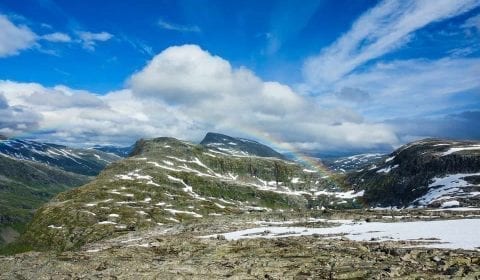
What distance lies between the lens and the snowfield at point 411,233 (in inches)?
2018

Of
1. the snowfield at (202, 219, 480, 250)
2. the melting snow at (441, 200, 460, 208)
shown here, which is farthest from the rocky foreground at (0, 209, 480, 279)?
the melting snow at (441, 200, 460, 208)

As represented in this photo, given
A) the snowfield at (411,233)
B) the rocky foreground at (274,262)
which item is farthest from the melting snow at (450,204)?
the rocky foreground at (274,262)

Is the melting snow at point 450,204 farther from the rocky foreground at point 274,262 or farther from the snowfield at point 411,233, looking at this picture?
the rocky foreground at point 274,262

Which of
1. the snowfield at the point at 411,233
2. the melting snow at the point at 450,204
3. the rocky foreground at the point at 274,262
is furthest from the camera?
the melting snow at the point at 450,204

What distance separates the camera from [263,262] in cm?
5038

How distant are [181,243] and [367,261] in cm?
3886

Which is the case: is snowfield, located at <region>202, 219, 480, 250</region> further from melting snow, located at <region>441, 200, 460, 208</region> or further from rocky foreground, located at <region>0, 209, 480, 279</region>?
melting snow, located at <region>441, 200, 460, 208</region>

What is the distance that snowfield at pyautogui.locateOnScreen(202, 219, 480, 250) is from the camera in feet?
168

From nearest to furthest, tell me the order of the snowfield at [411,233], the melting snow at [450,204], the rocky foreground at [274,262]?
1. the rocky foreground at [274,262]
2. the snowfield at [411,233]
3. the melting snow at [450,204]

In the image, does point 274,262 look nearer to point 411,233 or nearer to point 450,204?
point 411,233

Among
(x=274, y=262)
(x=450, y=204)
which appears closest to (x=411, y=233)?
(x=274, y=262)

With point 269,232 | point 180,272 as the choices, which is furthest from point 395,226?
point 180,272

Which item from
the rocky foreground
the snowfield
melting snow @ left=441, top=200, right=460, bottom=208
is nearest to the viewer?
the rocky foreground

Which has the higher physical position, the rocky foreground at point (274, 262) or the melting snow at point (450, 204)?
the melting snow at point (450, 204)
